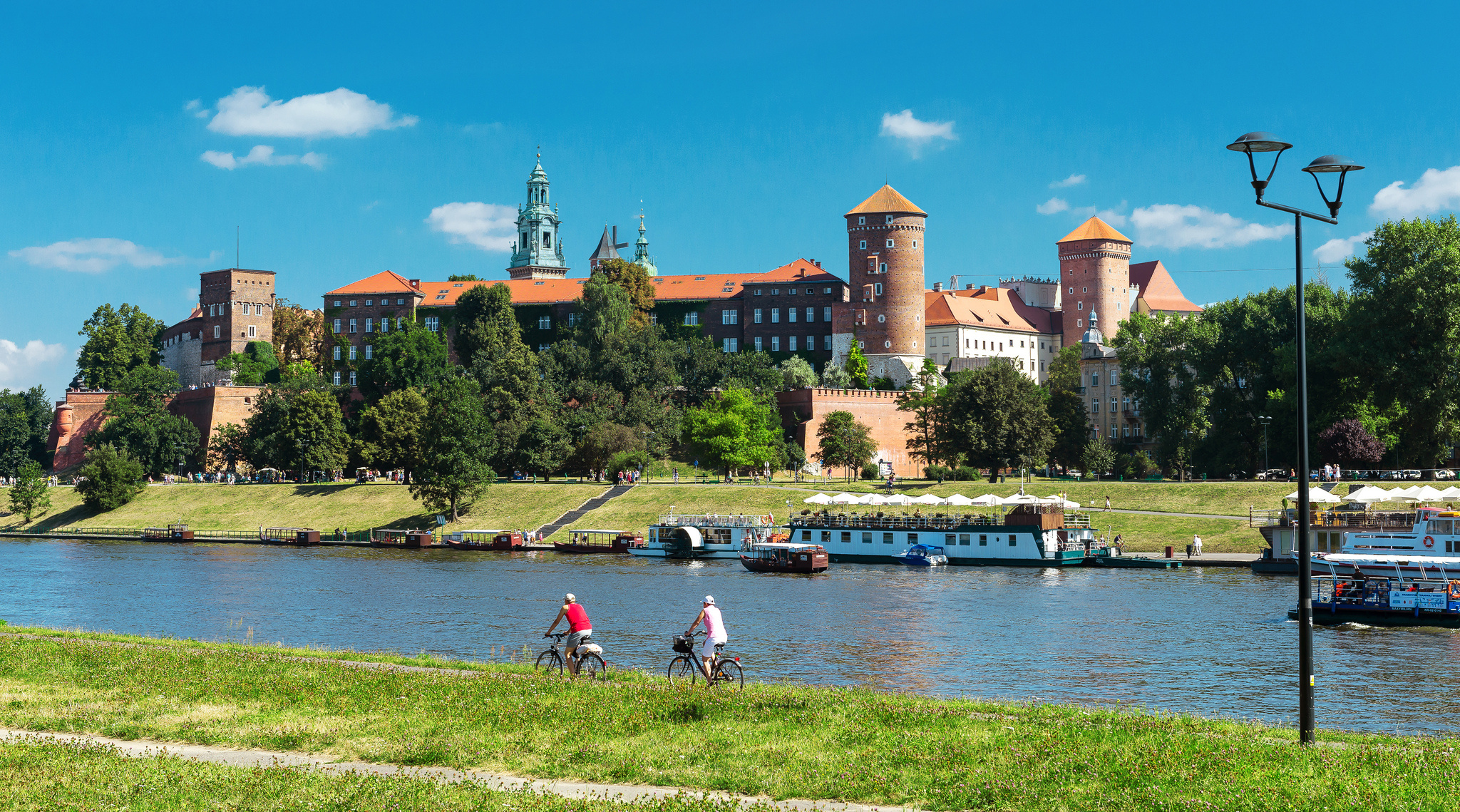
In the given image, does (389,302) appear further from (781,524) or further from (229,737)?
(229,737)

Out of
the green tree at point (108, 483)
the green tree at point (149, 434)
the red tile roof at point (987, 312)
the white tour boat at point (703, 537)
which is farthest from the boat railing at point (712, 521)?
the red tile roof at point (987, 312)

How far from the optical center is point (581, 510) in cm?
7706

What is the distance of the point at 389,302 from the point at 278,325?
12.4 m

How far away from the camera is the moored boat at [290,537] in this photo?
250 feet

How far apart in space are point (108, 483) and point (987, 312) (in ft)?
267

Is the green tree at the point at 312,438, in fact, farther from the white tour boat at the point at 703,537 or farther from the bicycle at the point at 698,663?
the bicycle at the point at 698,663

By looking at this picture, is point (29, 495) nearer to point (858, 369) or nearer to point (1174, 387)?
point (858, 369)

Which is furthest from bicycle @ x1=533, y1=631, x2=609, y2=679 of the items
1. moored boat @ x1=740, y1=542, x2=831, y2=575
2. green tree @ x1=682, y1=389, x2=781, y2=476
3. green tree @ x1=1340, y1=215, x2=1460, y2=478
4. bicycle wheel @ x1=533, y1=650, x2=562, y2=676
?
→ green tree @ x1=682, y1=389, x2=781, y2=476

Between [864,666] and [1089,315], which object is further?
[1089,315]

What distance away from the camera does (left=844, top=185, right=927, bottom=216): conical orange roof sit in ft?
374

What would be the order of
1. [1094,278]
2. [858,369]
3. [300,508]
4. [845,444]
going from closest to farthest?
[300,508] → [845,444] → [858,369] → [1094,278]

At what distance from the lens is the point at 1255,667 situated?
28031 mm

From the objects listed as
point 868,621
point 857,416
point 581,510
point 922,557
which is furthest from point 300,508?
point 868,621

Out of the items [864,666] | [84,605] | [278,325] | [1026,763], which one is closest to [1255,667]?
[864,666]
